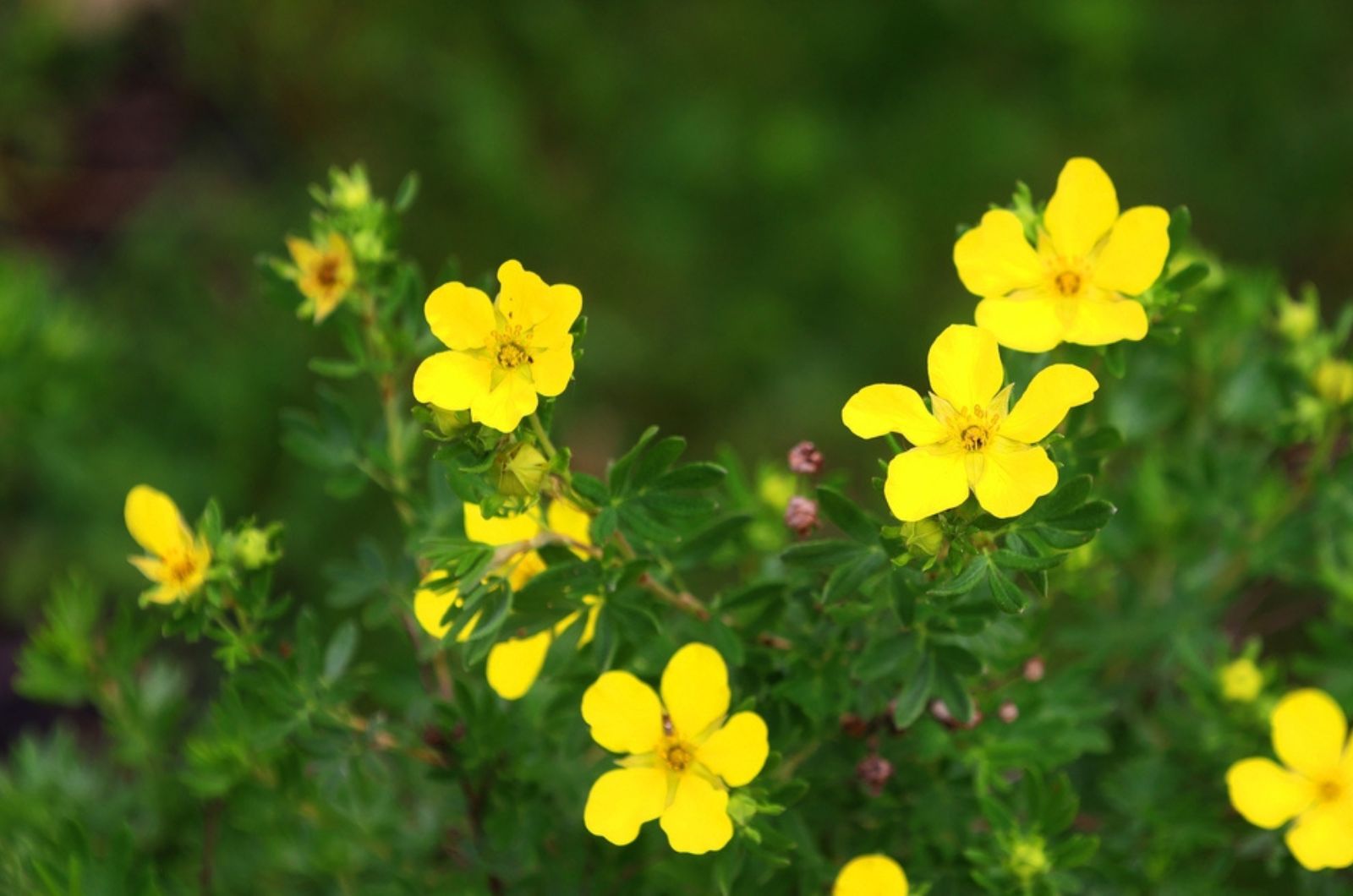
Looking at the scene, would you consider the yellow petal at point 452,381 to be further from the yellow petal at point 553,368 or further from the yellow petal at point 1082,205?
the yellow petal at point 1082,205

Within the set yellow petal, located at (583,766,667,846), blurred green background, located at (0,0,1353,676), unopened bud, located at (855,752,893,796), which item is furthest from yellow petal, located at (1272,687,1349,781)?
blurred green background, located at (0,0,1353,676)

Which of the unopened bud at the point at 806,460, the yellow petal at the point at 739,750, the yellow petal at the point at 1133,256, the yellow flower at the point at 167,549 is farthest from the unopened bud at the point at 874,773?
the yellow flower at the point at 167,549

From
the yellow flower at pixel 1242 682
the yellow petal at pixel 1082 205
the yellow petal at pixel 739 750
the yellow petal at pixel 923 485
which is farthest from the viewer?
the yellow flower at pixel 1242 682

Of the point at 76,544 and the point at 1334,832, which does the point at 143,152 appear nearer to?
the point at 76,544

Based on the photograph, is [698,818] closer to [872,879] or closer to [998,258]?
[872,879]

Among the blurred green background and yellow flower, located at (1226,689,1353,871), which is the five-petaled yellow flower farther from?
the blurred green background

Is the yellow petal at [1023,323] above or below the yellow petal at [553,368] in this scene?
above

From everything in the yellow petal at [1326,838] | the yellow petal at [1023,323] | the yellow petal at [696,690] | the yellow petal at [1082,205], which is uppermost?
the yellow petal at [1082,205]

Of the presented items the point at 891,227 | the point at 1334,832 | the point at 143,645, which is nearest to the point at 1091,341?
the point at 1334,832
